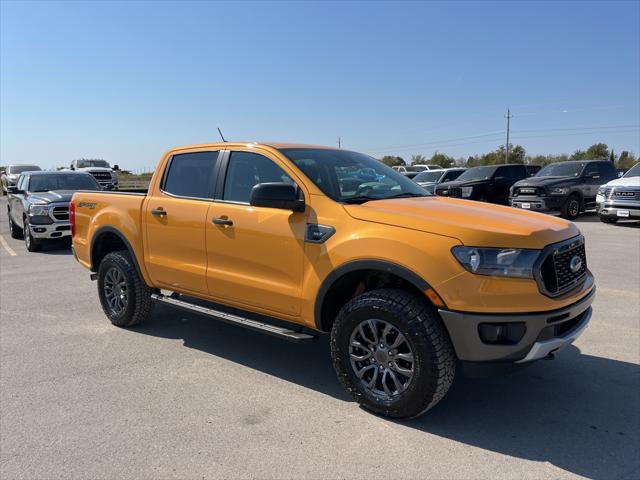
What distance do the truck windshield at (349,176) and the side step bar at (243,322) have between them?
41.6 inches

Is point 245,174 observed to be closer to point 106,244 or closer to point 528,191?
point 106,244

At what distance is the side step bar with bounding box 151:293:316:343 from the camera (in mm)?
3846

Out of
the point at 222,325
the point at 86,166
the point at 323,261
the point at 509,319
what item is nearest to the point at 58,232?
the point at 222,325

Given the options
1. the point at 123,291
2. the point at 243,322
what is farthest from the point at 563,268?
the point at 123,291

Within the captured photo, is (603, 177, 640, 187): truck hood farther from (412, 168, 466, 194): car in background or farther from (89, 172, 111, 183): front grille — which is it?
(89, 172, 111, 183): front grille

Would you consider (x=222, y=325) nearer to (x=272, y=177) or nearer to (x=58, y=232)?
(x=272, y=177)

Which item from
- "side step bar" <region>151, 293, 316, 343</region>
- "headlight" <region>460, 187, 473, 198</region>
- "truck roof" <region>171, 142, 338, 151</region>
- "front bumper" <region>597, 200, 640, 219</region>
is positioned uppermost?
"truck roof" <region>171, 142, 338, 151</region>

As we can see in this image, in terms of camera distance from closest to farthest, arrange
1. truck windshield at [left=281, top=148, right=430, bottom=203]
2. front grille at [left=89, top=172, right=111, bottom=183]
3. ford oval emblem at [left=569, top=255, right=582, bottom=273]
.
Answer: ford oval emblem at [left=569, top=255, right=582, bottom=273], truck windshield at [left=281, top=148, right=430, bottom=203], front grille at [left=89, top=172, right=111, bottom=183]

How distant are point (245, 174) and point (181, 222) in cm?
77

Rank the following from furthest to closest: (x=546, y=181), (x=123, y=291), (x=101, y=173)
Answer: (x=101, y=173) → (x=546, y=181) → (x=123, y=291)

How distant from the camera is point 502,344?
3131 mm

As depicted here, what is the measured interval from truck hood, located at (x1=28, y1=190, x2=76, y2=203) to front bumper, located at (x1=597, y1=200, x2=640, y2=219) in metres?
13.8

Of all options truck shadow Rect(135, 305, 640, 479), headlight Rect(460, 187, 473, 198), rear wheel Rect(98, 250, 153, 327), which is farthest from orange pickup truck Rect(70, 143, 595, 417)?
headlight Rect(460, 187, 473, 198)

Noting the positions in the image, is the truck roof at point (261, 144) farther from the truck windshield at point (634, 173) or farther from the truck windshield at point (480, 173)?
the truck windshield at point (480, 173)
